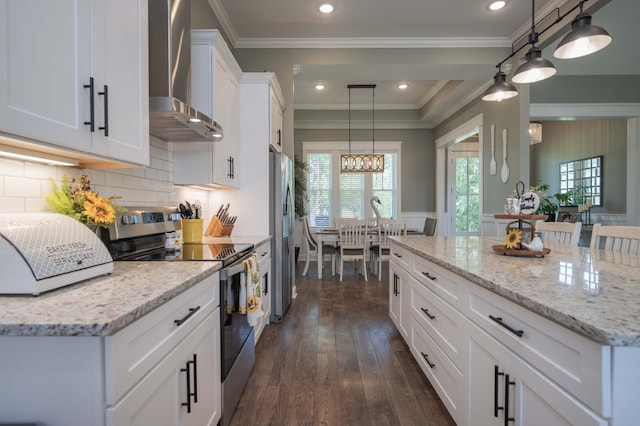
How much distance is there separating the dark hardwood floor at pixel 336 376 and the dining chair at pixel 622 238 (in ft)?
4.71

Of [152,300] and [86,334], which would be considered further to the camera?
[152,300]

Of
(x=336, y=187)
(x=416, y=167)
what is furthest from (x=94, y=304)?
(x=416, y=167)

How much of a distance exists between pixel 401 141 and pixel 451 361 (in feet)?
19.1

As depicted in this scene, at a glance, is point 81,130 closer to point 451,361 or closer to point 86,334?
point 86,334

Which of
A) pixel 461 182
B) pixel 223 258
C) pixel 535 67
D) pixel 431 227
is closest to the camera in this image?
pixel 223 258

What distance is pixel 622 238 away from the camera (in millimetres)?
1923

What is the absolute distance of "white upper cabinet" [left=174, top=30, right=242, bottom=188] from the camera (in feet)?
7.59

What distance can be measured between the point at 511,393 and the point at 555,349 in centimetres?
32

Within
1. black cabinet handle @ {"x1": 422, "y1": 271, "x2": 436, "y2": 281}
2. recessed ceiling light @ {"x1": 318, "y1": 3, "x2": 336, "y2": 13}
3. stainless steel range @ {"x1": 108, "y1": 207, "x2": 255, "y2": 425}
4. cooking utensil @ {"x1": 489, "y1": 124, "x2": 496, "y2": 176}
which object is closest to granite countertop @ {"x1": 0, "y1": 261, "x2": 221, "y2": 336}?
stainless steel range @ {"x1": 108, "y1": 207, "x2": 255, "y2": 425}

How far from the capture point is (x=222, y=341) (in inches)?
61.5

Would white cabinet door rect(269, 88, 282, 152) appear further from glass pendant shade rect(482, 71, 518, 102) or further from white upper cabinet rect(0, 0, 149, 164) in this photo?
glass pendant shade rect(482, 71, 518, 102)

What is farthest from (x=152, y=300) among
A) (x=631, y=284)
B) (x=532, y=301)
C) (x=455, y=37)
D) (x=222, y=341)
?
(x=455, y=37)

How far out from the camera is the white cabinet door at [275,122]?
320 centimetres

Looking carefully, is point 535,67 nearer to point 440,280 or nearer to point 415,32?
point 440,280
